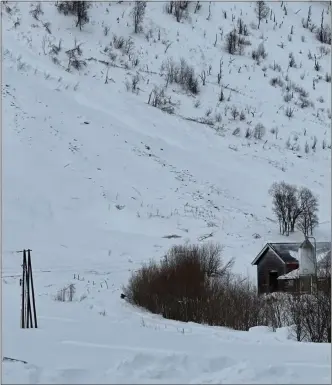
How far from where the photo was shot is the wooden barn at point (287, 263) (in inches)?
802

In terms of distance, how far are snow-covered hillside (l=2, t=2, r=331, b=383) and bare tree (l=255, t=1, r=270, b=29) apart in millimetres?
852

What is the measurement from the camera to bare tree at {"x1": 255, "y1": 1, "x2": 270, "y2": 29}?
2338 inches

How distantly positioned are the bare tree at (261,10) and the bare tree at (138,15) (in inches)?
419

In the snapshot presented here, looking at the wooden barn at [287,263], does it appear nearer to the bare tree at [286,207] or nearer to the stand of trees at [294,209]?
the stand of trees at [294,209]

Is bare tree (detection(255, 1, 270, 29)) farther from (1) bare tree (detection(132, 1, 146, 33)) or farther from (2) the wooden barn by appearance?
(2) the wooden barn

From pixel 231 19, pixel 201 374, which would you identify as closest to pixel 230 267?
pixel 201 374

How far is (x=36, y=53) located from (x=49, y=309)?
103ft

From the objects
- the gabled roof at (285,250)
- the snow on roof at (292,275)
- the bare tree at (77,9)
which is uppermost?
the bare tree at (77,9)

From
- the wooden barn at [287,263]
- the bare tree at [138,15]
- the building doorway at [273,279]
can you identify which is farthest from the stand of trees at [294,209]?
the bare tree at [138,15]

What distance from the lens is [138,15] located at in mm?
53469

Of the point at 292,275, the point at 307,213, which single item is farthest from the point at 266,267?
the point at 307,213

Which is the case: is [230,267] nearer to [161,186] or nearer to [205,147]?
[161,186]

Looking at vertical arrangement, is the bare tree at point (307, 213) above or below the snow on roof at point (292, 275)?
above

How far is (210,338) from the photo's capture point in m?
10.9
